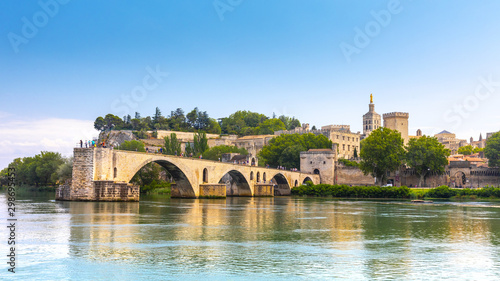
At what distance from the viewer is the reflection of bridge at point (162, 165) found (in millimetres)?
38625

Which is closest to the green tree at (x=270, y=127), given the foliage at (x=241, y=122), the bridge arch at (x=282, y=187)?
the foliage at (x=241, y=122)

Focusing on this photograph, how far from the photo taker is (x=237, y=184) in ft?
220

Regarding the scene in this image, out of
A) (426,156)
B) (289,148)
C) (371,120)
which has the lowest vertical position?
(426,156)

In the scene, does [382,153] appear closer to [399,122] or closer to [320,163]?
[320,163]

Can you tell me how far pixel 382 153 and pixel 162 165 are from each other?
114 ft

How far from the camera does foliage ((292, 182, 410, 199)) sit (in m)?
64.2

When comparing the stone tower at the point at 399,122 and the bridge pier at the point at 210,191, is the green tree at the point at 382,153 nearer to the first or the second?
the bridge pier at the point at 210,191

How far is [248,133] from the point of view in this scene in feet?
446

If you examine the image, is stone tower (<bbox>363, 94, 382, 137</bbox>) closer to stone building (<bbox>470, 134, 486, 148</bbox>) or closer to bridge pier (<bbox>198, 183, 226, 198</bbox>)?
stone building (<bbox>470, 134, 486, 148</bbox>)

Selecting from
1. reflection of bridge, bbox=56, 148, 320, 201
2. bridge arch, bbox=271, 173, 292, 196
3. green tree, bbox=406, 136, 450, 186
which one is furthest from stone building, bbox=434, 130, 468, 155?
reflection of bridge, bbox=56, 148, 320, 201

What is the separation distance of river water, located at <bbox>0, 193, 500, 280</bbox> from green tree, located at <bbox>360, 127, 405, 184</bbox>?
149ft

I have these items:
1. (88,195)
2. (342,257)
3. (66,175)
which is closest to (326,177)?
(66,175)

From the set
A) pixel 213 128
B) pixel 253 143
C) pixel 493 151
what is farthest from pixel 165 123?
pixel 493 151

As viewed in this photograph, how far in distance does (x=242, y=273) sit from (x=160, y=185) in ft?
192
